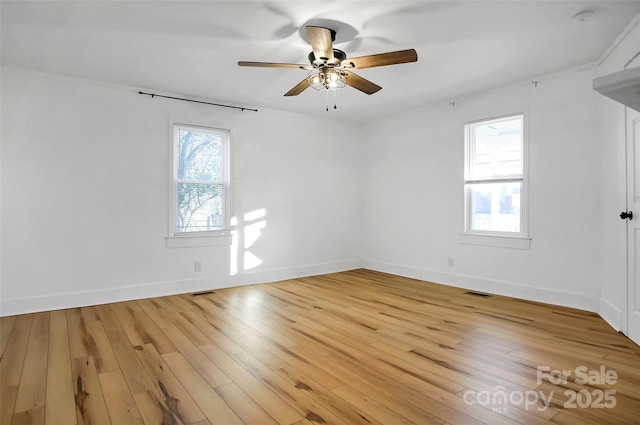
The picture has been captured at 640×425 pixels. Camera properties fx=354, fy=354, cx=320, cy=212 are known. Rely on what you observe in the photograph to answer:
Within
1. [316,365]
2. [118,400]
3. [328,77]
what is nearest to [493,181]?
[328,77]

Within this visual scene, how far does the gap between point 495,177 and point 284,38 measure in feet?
10.2

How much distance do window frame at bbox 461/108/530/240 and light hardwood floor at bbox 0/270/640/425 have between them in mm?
837

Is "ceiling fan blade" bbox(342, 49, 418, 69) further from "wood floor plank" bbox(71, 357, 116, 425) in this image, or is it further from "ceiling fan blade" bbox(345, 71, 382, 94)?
"wood floor plank" bbox(71, 357, 116, 425)

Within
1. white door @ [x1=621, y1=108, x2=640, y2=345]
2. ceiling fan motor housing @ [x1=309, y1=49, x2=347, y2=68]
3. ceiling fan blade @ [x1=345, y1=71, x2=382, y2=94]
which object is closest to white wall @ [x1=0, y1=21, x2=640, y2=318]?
white door @ [x1=621, y1=108, x2=640, y2=345]

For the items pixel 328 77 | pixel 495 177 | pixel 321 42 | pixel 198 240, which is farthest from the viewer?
pixel 198 240

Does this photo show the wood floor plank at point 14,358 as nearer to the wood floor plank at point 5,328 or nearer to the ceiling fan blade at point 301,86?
the wood floor plank at point 5,328

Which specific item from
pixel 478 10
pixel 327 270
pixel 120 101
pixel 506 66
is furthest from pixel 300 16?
pixel 327 270

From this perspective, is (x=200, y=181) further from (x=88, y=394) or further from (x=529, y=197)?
(x=529, y=197)

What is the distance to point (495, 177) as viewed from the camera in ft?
14.8

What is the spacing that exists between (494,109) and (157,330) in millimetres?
4549

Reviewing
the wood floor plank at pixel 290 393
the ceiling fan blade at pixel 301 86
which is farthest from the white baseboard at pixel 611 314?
the ceiling fan blade at pixel 301 86

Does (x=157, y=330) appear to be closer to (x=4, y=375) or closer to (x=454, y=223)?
(x=4, y=375)

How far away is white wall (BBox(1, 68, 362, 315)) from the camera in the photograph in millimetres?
3738

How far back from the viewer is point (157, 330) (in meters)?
3.19
